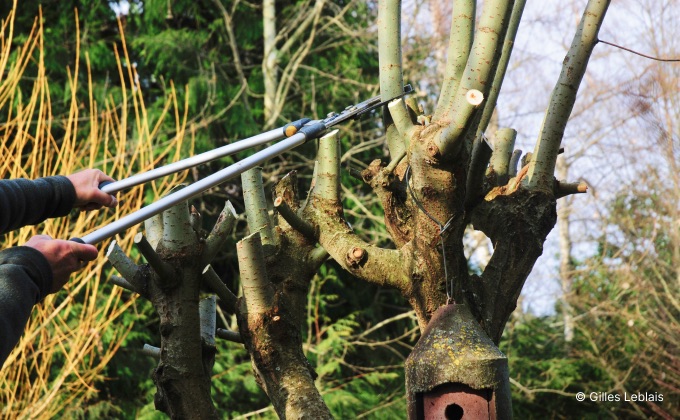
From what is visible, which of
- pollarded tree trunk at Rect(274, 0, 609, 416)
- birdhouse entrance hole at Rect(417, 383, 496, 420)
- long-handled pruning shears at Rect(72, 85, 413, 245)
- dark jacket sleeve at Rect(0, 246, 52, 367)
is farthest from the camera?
pollarded tree trunk at Rect(274, 0, 609, 416)

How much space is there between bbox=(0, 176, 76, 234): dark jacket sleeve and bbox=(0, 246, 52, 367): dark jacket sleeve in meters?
0.07

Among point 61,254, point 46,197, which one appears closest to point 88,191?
point 46,197

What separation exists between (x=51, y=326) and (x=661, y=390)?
691cm

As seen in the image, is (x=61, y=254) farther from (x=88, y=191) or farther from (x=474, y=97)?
(x=474, y=97)

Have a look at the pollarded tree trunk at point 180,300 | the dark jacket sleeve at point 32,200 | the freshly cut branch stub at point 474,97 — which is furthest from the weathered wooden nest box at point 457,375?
the dark jacket sleeve at point 32,200

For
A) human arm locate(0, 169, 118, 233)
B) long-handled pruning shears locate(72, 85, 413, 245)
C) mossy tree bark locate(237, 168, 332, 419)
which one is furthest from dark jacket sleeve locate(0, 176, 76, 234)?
mossy tree bark locate(237, 168, 332, 419)

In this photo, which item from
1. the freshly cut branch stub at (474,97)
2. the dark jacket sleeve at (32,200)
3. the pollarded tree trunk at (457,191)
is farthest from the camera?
the pollarded tree trunk at (457,191)

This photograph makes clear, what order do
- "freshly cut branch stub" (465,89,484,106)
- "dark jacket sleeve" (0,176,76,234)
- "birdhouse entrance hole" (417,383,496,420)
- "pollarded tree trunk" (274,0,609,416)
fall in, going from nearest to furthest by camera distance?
"dark jacket sleeve" (0,176,76,234) → "freshly cut branch stub" (465,89,484,106) → "birdhouse entrance hole" (417,383,496,420) → "pollarded tree trunk" (274,0,609,416)

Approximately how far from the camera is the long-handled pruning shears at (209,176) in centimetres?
209

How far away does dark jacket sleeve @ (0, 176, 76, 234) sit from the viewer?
184cm

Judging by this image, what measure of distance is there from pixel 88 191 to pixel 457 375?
4.37 feet

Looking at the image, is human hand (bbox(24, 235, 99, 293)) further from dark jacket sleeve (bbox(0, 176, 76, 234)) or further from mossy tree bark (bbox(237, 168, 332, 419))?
mossy tree bark (bbox(237, 168, 332, 419))

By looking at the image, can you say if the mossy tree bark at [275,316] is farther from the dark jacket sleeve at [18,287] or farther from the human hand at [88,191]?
the dark jacket sleeve at [18,287]

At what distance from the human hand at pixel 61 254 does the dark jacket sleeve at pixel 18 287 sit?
15 millimetres
